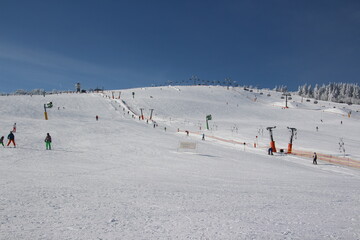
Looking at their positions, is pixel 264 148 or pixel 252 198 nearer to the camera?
pixel 252 198

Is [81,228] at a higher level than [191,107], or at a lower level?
lower

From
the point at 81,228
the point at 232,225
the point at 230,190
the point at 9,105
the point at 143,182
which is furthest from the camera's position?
the point at 9,105

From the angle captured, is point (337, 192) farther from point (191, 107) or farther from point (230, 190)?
point (191, 107)

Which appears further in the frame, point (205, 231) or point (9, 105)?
point (9, 105)

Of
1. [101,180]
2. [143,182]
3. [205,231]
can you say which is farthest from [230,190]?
[101,180]

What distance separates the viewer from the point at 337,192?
361 inches

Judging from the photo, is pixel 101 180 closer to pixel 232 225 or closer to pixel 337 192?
pixel 232 225

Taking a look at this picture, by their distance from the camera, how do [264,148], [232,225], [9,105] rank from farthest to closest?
[9,105]
[264,148]
[232,225]

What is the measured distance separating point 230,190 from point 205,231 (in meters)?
3.87

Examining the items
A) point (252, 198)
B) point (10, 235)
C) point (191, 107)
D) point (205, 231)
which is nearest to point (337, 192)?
point (252, 198)

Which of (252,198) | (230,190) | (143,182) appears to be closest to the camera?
(252,198)

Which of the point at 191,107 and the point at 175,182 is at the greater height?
the point at 191,107

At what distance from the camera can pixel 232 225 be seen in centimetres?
521

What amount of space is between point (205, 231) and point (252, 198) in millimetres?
3189
